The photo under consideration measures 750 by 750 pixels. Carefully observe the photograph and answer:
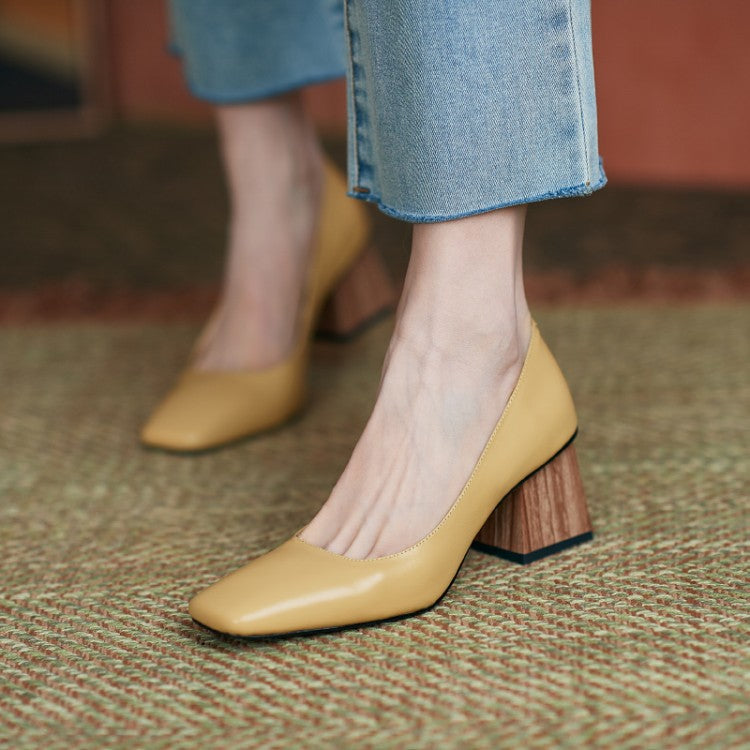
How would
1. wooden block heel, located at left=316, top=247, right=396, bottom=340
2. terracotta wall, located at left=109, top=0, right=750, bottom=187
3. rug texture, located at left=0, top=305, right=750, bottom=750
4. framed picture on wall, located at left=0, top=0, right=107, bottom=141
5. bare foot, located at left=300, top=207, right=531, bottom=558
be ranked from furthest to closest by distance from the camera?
1. framed picture on wall, located at left=0, top=0, right=107, bottom=141
2. terracotta wall, located at left=109, top=0, right=750, bottom=187
3. wooden block heel, located at left=316, top=247, right=396, bottom=340
4. bare foot, located at left=300, top=207, right=531, bottom=558
5. rug texture, located at left=0, top=305, right=750, bottom=750

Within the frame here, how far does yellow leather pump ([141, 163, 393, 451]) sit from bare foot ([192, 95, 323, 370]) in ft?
0.06

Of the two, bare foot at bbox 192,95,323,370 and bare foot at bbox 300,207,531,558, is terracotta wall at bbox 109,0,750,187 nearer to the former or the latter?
bare foot at bbox 192,95,323,370

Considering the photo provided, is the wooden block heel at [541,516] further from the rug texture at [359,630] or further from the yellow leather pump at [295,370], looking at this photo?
the yellow leather pump at [295,370]

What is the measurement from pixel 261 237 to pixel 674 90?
1.32 metres

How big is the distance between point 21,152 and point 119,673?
2329mm

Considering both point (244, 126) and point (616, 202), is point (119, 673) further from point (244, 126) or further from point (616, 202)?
point (616, 202)

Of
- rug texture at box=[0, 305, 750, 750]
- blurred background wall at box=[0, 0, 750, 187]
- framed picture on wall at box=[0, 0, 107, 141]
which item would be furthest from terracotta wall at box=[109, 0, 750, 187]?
framed picture on wall at box=[0, 0, 107, 141]

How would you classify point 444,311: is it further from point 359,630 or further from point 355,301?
point 355,301

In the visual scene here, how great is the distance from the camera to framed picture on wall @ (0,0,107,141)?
283cm

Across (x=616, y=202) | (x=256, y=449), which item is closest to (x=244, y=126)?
(x=256, y=449)

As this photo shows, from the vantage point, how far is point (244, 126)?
956 mm

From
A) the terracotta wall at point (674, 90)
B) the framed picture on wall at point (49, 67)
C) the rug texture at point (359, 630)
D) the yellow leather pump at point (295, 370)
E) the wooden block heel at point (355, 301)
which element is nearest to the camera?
the rug texture at point (359, 630)

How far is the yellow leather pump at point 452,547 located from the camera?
55 cm

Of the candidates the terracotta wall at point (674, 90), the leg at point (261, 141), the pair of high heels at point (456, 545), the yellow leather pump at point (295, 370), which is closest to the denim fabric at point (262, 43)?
the leg at point (261, 141)
